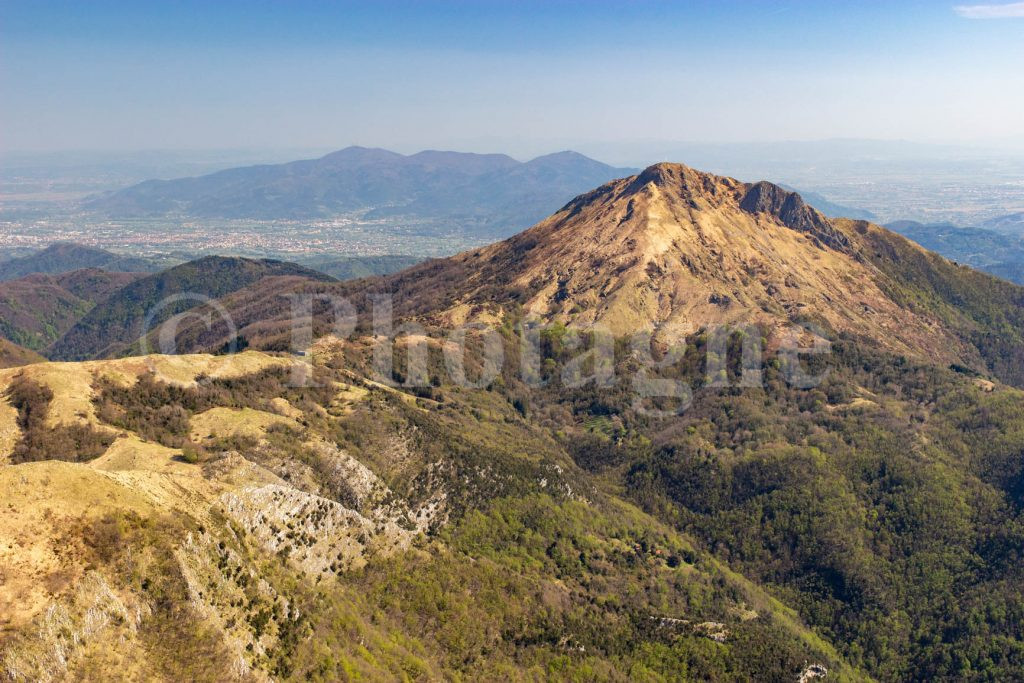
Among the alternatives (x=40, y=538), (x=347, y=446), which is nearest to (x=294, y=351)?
(x=347, y=446)

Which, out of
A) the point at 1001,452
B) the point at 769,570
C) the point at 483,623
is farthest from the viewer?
the point at 1001,452

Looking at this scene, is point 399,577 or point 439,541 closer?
point 399,577

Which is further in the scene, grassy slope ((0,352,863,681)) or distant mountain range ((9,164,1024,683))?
distant mountain range ((9,164,1024,683))

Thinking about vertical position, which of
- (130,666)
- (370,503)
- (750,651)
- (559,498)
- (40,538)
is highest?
(40,538)

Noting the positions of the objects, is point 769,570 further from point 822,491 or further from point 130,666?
point 130,666

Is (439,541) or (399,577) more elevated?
(399,577)

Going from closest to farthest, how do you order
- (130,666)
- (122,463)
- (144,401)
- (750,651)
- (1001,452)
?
1. (130,666)
2. (122,463)
3. (144,401)
4. (750,651)
5. (1001,452)

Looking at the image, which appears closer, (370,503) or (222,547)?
(222,547)

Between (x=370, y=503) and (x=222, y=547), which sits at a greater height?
(x=222, y=547)

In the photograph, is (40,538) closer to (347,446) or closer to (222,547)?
(222,547)

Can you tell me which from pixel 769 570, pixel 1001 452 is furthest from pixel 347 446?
pixel 1001 452

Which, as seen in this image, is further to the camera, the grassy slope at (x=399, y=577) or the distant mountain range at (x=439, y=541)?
the distant mountain range at (x=439, y=541)
